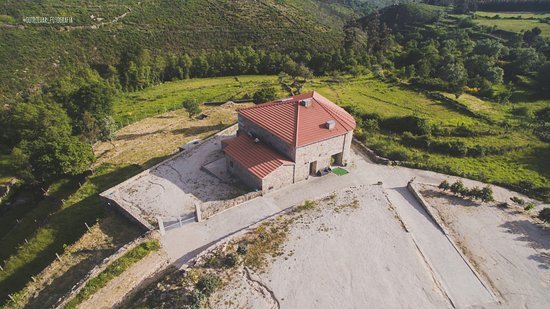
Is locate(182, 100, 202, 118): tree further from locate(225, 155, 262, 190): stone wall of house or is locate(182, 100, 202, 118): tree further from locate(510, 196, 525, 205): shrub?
locate(510, 196, 525, 205): shrub

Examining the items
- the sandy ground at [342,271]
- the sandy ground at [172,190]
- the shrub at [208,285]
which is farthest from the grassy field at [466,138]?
the shrub at [208,285]

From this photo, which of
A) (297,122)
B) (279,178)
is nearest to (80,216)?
(279,178)

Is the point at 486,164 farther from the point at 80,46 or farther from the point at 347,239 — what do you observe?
the point at 80,46

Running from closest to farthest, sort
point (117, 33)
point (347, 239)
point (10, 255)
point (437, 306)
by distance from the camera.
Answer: point (437, 306) → point (347, 239) → point (10, 255) → point (117, 33)

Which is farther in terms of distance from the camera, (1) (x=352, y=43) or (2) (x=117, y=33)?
(1) (x=352, y=43)

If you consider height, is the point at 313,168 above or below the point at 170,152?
A: above

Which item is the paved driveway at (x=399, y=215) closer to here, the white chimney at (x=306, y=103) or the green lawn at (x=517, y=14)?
the white chimney at (x=306, y=103)

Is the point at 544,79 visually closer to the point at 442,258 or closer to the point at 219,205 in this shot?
the point at 442,258

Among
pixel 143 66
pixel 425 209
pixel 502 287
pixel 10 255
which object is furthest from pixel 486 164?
pixel 143 66
